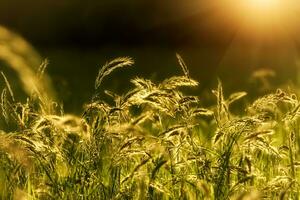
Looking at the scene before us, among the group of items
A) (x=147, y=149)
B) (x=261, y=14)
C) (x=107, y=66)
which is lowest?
(x=147, y=149)

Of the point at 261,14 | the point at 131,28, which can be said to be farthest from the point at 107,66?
the point at 131,28

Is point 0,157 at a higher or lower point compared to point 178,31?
lower

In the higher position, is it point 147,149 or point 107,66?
point 107,66

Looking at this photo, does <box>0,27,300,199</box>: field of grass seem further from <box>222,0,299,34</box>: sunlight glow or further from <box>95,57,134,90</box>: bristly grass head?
<box>222,0,299,34</box>: sunlight glow

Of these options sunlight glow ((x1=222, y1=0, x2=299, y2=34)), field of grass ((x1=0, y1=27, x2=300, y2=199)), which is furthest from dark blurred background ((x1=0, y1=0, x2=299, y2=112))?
field of grass ((x1=0, y1=27, x2=300, y2=199))

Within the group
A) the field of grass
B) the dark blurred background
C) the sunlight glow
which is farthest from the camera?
the sunlight glow

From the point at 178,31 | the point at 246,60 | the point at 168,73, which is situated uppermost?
the point at 178,31

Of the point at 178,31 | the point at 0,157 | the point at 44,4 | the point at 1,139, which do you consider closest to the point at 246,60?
the point at 178,31

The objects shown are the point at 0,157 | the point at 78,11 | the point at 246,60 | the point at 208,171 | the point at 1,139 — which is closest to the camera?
the point at 1,139

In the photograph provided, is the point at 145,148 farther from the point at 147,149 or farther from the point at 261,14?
the point at 261,14

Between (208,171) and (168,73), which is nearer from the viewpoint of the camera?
(208,171)

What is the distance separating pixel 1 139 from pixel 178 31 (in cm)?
1663

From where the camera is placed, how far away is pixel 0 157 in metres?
3.60

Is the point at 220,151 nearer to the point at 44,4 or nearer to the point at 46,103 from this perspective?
the point at 46,103
